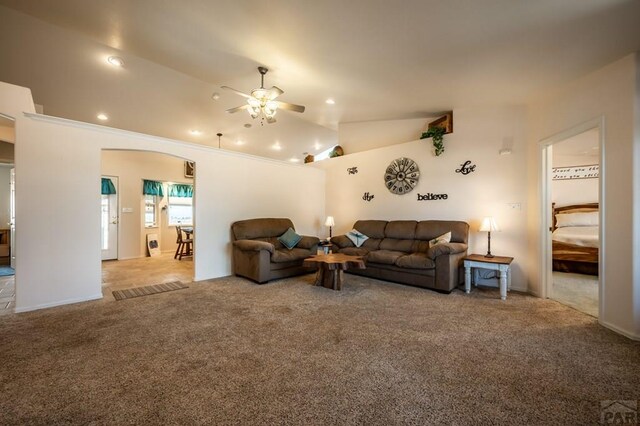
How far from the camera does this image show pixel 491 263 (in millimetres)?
3662

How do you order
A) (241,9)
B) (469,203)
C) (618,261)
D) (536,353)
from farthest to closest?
1. (469,203)
2. (618,261)
3. (241,9)
4. (536,353)

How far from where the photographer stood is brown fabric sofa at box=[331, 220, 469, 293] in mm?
3799

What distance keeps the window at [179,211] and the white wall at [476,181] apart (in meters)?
6.06

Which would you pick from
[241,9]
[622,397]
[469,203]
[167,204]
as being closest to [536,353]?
[622,397]

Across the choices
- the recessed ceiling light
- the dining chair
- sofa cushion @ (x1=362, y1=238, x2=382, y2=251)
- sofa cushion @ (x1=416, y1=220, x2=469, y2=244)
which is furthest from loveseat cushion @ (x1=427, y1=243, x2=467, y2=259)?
the dining chair

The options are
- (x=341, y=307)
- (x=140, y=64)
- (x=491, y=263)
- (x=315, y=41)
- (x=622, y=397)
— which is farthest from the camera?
(x=140, y=64)

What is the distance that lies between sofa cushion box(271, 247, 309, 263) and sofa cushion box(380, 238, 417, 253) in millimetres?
1437

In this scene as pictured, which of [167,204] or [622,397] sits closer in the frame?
[622,397]

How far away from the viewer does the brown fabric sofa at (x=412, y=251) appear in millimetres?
3799

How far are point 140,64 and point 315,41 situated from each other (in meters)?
2.83

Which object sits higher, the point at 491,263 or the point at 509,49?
the point at 509,49

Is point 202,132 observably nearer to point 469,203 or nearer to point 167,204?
point 167,204

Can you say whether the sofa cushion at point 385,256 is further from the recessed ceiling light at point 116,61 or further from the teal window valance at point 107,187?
the teal window valance at point 107,187

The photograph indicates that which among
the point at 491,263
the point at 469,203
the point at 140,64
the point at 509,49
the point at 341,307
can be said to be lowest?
the point at 341,307
